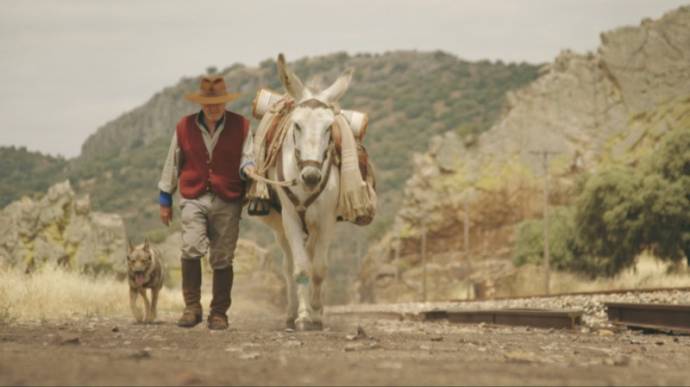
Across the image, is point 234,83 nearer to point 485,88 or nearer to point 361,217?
point 485,88

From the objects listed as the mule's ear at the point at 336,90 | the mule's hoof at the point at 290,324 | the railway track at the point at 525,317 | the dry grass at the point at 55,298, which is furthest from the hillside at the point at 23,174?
the mule's ear at the point at 336,90

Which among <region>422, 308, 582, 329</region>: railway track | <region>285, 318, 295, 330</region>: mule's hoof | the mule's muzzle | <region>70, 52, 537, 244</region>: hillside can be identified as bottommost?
<region>422, 308, 582, 329</region>: railway track

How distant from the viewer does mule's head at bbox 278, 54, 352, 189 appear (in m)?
9.25

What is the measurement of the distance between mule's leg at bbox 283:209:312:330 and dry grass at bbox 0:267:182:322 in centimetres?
321

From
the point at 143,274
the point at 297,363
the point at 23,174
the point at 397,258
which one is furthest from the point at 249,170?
the point at 23,174

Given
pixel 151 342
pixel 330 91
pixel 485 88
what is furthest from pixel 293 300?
pixel 485 88

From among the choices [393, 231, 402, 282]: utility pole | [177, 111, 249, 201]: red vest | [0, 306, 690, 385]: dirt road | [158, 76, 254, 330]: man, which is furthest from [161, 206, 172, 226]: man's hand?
[393, 231, 402, 282]: utility pole

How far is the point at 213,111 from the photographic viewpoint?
32.5 ft

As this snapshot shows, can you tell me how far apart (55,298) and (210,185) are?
6.21 meters

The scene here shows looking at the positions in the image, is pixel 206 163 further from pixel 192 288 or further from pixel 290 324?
pixel 290 324

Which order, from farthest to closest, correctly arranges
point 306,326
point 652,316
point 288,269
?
point 652,316 → point 288,269 → point 306,326

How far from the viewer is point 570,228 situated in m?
44.8

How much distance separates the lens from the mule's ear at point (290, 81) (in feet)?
32.6

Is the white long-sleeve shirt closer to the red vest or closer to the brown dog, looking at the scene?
the red vest
